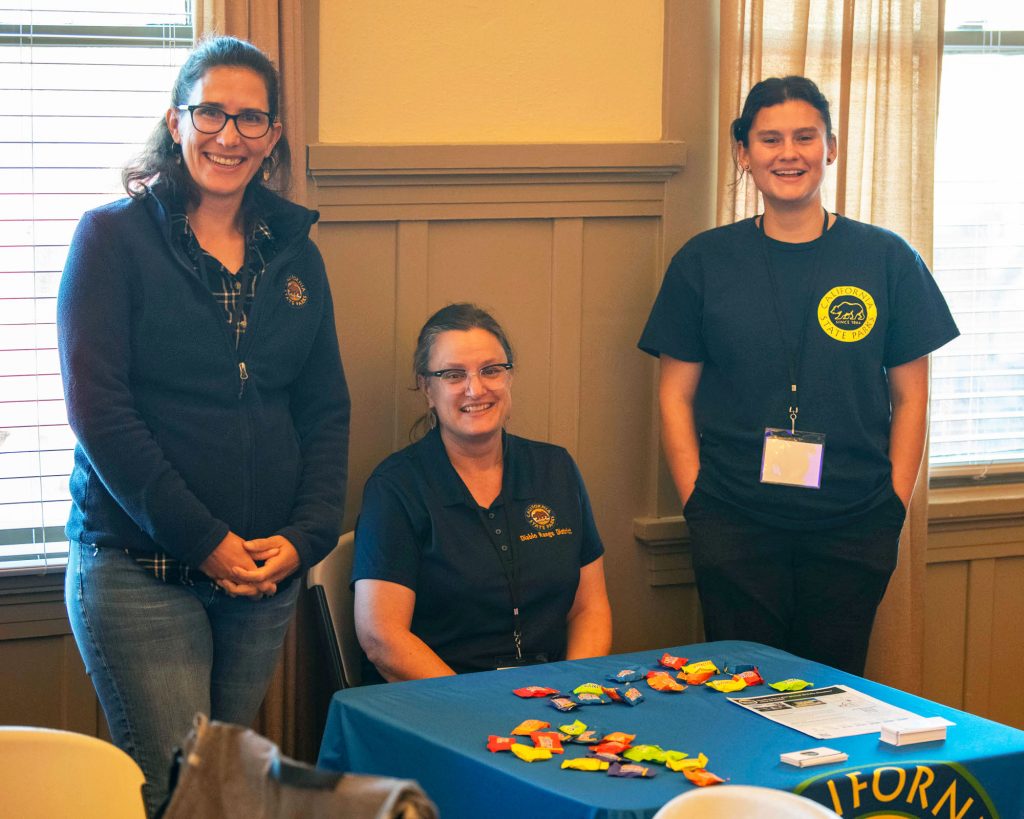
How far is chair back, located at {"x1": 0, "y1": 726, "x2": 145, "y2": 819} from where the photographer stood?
4.66ft

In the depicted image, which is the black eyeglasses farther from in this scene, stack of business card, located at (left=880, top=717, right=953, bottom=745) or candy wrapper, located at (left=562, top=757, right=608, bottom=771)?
stack of business card, located at (left=880, top=717, right=953, bottom=745)

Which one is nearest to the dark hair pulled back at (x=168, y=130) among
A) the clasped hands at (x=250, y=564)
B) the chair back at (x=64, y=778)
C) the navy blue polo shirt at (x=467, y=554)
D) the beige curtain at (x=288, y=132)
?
the beige curtain at (x=288, y=132)

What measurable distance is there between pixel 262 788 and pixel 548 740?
2.15 feet

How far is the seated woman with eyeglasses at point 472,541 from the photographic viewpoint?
2398mm

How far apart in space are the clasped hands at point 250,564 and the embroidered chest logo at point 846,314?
1290mm

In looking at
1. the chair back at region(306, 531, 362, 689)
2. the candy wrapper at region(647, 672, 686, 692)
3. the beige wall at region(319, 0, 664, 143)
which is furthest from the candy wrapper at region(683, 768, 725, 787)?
the beige wall at region(319, 0, 664, 143)

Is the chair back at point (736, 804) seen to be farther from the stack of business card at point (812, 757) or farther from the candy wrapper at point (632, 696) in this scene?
the candy wrapper at point (632, 696)

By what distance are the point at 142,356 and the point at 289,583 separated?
48 centimetres

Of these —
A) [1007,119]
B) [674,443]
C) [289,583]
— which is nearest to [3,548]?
[289,583]

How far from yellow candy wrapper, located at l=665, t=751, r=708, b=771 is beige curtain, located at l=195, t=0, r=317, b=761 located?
1.37 metres

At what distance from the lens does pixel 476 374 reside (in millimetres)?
2531

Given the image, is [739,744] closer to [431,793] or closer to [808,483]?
[431,793]

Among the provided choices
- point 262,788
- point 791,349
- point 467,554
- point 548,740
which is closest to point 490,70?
point 791,349

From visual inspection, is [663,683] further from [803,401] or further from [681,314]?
[681,314]
